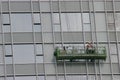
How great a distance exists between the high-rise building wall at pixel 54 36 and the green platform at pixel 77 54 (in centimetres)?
59

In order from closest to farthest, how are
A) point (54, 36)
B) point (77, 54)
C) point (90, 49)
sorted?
point (77, 54) → point (90, 49) → point (54, 36)

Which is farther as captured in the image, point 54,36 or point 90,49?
point 54,36

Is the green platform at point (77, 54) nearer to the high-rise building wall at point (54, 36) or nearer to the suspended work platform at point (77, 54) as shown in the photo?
the suspended work platform at point (77, 54)

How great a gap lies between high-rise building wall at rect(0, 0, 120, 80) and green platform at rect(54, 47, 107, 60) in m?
0.59

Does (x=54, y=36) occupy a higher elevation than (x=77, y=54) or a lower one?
higher

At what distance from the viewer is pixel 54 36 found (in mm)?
76000

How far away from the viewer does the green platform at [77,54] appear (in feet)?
246

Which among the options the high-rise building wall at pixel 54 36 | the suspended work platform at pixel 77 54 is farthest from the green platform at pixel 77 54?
the high-rise building wall at pixel 54 36

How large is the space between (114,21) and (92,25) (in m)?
1.67

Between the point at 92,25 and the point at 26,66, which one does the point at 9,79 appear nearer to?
the point at 26,66

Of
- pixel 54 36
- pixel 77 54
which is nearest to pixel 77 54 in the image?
pixel 77 54

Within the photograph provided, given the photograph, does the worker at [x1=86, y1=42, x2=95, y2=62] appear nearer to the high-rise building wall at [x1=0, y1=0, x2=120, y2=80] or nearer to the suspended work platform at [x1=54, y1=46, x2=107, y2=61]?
the suspended work platform at [x1=54, y1=46, x2=107, y2=61]

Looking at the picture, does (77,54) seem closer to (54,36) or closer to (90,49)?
(90,49)

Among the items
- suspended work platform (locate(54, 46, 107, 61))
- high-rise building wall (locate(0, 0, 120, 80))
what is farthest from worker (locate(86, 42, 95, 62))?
high-rise building wall (locate(0, 0, 120, 80))
